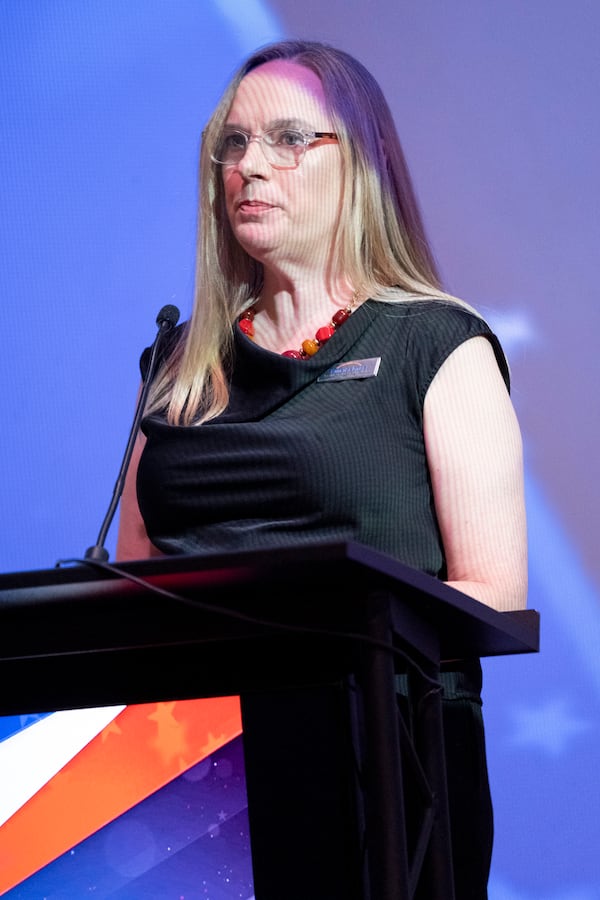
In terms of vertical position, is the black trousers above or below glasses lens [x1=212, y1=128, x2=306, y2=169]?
below

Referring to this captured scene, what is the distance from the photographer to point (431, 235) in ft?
7.61

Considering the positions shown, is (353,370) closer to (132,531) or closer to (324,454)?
(324,454)

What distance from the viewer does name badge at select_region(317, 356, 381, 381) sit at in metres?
1.73

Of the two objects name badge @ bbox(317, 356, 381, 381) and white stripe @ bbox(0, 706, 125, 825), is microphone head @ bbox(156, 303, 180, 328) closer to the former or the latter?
name badge @ bbox(317, 356, 381, 381)

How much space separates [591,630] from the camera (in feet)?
7.13

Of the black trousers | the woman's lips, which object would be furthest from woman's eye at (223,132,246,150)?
the black trousers

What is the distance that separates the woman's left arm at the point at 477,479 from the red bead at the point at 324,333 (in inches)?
7.9

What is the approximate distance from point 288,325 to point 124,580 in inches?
34.6

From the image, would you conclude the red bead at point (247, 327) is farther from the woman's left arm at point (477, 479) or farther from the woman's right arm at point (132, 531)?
the woman's left arm at point (477, 479)

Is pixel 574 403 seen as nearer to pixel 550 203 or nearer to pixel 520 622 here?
pixel 550 203

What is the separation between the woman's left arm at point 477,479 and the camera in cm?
159

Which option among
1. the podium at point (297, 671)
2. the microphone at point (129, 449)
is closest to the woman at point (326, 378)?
the microphone at point (129, 449)

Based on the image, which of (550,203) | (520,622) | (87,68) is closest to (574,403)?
(550,203)

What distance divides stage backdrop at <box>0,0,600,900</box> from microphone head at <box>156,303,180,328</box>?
0.43 metres
